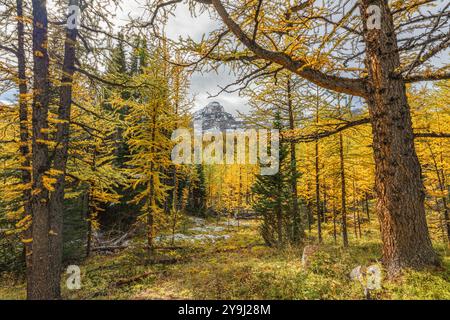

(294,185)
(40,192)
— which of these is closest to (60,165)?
(40,192)

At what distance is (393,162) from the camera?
3617 mm

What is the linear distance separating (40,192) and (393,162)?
714 centimetres

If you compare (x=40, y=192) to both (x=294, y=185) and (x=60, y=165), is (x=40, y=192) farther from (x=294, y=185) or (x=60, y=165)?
(x=294, y=185)

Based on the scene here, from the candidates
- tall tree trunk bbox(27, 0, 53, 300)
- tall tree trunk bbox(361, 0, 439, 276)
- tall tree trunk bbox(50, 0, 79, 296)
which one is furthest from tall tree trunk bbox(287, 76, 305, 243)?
tall tree trunk bbox(27, 0, 53, 300)

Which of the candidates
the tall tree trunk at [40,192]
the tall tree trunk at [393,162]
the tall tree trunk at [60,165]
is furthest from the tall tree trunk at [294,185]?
the tall tree trunk at [40,192]

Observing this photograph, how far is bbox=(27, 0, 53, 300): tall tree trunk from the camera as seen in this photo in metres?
4.95

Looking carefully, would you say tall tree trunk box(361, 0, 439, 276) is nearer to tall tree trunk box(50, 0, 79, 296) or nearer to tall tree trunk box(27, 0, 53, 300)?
tall tree trunk box(50, 0, 79, 296)

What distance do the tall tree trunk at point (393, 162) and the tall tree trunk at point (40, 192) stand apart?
6809 millimetres

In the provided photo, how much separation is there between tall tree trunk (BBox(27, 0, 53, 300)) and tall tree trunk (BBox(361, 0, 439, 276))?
681 centimetres

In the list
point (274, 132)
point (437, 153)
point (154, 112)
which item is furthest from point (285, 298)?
point (437, 153)

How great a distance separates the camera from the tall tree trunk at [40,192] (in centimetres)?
495

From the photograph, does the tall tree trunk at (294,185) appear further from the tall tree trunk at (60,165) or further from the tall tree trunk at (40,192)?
the tall tree trunk at (40,192)
